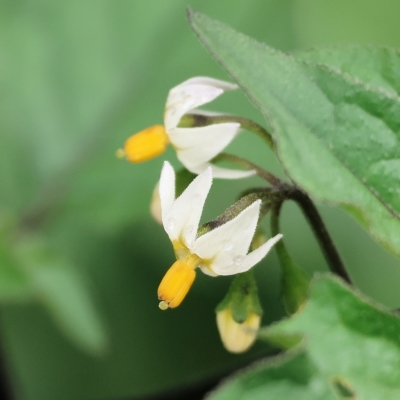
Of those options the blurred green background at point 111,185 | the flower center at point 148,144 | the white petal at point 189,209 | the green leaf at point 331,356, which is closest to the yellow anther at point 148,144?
the flower center at point 148,144

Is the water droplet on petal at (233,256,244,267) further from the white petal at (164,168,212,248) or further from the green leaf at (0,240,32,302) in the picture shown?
the green leaf at (0,240,32,302)

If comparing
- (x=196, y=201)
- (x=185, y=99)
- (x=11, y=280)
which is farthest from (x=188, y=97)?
(x=11, y=280)

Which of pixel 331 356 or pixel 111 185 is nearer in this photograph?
pixel 331 356

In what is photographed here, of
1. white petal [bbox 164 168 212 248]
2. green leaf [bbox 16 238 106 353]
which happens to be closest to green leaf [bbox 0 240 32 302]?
green leaf [bbox 16 238 106 353]

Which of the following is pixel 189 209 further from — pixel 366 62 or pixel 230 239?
pixel 366 62

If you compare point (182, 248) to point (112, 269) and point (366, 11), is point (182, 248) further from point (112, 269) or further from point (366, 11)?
point (366, 11)

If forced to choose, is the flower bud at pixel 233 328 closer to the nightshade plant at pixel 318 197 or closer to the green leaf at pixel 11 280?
the nightshade plant at pixel 318 197

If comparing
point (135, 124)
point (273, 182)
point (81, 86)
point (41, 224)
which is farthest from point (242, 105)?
point (273, 182)
